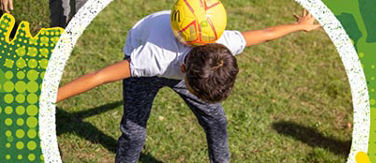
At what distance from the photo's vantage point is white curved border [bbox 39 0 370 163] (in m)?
3.19

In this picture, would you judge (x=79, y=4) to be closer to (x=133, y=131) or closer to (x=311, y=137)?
(x=133, y=131)

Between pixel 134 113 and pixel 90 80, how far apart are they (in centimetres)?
78

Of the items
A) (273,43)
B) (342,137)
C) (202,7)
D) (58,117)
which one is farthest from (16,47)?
(273,43)

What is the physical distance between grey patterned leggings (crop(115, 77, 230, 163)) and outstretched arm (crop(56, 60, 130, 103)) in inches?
16.9

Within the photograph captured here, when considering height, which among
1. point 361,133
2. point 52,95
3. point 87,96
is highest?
point 52,95

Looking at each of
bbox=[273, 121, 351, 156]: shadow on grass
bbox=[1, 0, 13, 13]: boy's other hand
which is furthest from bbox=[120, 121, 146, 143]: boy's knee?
bbox=[273, 121, 351, 156]: shadow on grass

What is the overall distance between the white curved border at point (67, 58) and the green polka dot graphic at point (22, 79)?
5 centimetres

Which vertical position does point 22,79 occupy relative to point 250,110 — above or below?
above

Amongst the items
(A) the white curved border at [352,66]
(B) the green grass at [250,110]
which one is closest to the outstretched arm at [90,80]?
(A) the white curved border at [352,66]

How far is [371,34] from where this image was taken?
3.49 m

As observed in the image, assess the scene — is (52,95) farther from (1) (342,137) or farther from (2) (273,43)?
(2) (273,43)

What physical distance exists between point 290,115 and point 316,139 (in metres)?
0.46

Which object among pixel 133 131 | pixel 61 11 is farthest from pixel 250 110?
pixel 61 11

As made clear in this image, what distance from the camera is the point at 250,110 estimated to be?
5539 mm
